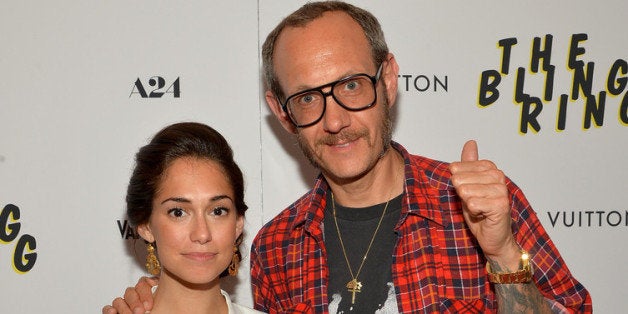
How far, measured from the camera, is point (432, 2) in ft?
7.51

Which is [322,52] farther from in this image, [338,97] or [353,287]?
[353,287]

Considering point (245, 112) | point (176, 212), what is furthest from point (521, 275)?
point (245, 112)

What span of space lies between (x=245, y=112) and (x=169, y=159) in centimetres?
58

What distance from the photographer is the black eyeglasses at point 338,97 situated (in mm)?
1733

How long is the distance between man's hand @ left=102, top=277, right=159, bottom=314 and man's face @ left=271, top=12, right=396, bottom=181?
0.55 m

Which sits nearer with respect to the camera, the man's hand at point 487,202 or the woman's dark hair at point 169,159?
the man's hand at point 487,202

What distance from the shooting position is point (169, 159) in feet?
5.64

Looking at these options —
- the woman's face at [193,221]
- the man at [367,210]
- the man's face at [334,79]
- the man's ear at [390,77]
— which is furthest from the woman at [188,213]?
the man's ear at [390,77]

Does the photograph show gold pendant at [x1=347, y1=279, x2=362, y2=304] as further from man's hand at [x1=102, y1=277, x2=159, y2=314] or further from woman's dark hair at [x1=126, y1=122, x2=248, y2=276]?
man's hand at [x1=102, y1=277, x2=159, y2=314]

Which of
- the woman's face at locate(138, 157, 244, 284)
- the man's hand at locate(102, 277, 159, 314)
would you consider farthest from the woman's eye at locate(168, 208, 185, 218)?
the man's hand at locate(102, 277, 159, 314)

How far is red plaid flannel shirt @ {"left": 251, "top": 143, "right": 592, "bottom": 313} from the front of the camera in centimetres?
167

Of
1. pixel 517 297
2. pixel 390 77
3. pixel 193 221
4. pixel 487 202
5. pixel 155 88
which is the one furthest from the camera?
pixel 155 88

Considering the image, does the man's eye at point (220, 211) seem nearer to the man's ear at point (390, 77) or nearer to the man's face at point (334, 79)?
the man's face at point (334, 79)

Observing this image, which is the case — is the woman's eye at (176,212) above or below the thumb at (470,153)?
below
